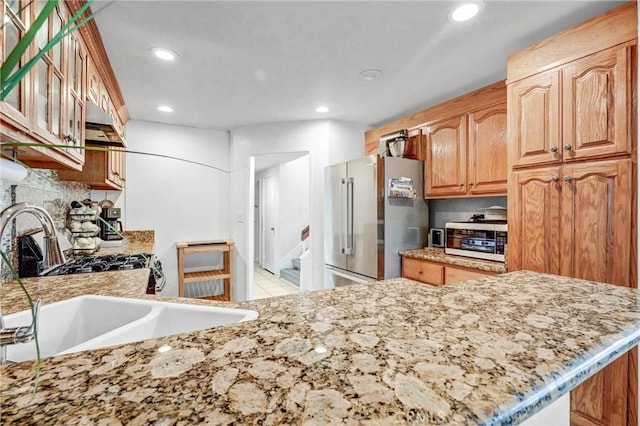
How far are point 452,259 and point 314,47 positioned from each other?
6.06ft

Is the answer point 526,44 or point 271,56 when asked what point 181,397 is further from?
point 526,44

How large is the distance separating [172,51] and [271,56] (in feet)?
2.13

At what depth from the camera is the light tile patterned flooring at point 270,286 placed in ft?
14.8

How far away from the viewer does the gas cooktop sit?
1.63 metres

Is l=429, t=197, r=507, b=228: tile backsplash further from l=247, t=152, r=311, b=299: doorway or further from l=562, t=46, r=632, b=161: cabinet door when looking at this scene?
l=247, t=152, r=311, b=299: doorway

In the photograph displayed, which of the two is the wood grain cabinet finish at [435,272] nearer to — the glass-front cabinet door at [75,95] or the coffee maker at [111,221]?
the glass-front cabinet door at [75,95]

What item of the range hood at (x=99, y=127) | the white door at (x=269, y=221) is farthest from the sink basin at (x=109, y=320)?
the white door at (x=269, y=221)

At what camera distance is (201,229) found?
12.8 ft

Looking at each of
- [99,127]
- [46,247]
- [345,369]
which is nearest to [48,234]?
[46,247]

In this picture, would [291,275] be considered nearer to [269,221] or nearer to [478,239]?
[269,221]

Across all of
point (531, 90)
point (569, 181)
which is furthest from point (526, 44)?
point (569, 181)

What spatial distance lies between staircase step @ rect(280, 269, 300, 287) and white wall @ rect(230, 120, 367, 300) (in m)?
1.26

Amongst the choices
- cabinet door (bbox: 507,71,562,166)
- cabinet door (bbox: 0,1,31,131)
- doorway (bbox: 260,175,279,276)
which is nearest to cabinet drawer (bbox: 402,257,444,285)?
cabinet door (bbox: 507,71,562,166)

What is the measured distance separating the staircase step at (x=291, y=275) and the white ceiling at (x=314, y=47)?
289cm
